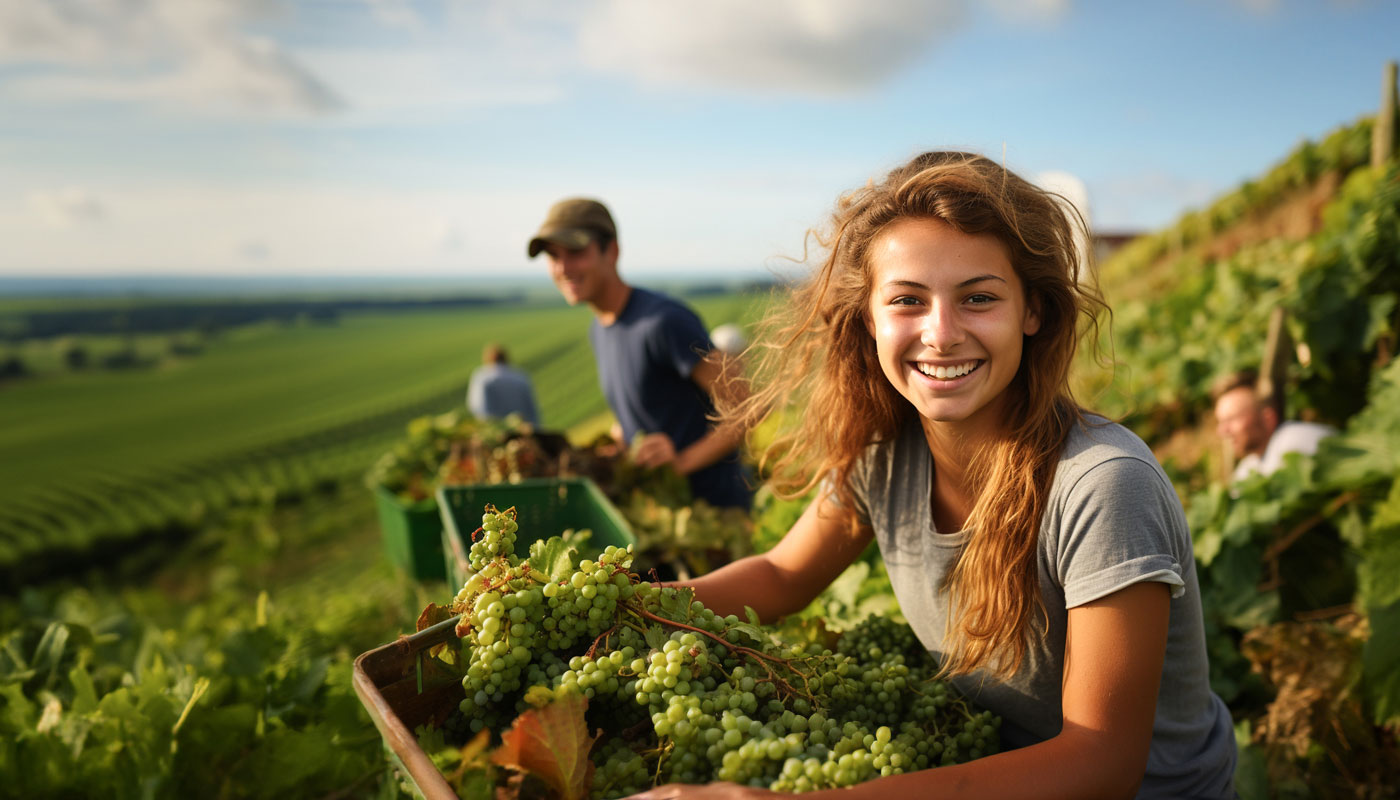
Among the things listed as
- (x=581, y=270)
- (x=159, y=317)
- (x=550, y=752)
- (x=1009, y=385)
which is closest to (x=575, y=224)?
(x=581, y=270)

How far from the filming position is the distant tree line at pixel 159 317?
45656 mm

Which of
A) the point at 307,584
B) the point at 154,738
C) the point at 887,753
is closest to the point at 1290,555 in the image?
the point at 887,753

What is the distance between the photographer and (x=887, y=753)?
116cm

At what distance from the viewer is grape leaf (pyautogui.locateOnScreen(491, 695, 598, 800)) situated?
102 cm

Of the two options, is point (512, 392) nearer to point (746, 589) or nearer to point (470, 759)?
point (746, 589)

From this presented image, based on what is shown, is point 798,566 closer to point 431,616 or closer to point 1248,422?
point 431,616

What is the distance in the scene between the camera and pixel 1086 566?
1320 mm

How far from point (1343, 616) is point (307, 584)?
12.1m

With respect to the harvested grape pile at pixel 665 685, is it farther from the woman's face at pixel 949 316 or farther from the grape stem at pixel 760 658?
the woman's face at pixel 949 316

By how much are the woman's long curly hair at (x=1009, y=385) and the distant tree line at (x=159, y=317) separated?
171 ft

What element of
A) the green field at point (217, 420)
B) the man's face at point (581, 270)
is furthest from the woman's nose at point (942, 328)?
the man's face at point (581, 270)

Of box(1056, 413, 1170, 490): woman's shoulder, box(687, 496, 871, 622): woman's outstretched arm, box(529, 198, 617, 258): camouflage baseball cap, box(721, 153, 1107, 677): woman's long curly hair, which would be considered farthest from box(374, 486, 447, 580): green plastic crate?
box(1056, 413, 1170, 490): woman's shoulder

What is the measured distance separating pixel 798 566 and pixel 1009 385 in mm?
624

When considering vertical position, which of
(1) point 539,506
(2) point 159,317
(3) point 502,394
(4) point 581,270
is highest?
(2) point 159,317
